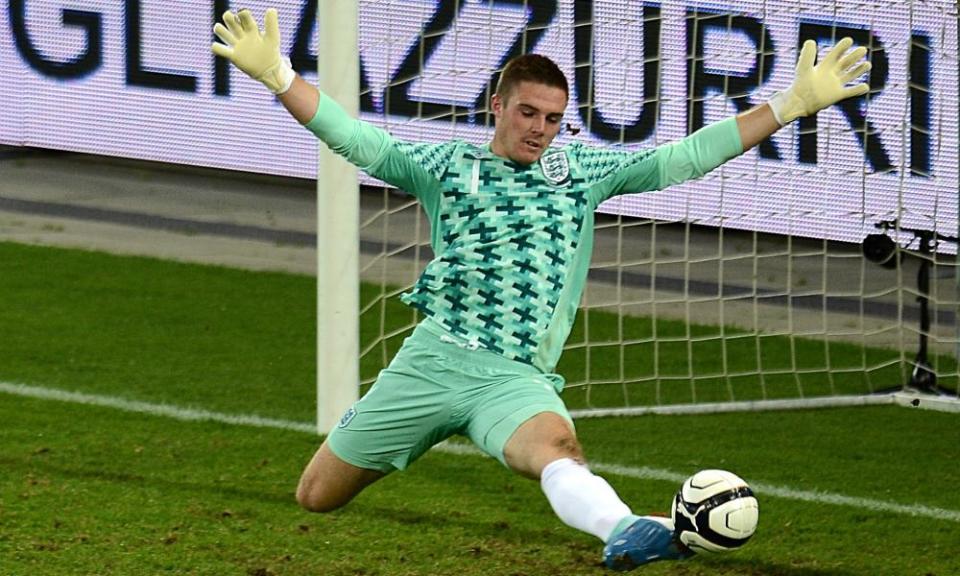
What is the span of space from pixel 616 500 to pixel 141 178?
9.14 meters

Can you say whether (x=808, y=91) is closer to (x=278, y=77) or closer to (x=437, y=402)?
(x=437, y=402)

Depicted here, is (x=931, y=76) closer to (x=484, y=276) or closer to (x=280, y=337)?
(x=280, y=337)

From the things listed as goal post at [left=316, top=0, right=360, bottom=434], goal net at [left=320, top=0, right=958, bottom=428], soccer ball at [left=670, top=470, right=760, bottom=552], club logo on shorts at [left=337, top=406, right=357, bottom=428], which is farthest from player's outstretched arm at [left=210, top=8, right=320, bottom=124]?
goal net at [left=320, top=0, right=958, bottom=428]

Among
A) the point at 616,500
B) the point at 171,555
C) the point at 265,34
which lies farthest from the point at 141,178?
the point at 616,500

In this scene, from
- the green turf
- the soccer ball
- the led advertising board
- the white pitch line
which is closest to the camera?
the soccer ball

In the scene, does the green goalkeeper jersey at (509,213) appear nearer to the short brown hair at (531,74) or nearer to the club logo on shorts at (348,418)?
the short brown hair at (531,74)

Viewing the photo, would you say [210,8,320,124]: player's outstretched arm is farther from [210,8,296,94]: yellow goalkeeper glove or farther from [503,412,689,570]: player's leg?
[503,412,689,570]: player's leg

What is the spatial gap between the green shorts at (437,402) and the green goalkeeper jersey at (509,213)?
0.06 meters

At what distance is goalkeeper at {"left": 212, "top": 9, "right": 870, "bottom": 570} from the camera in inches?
199

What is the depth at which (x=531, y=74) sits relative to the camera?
5.05m

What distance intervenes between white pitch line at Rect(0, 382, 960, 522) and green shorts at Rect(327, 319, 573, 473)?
220cm

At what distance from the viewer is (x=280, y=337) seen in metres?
9.55

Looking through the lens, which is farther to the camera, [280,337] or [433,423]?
[280,337]

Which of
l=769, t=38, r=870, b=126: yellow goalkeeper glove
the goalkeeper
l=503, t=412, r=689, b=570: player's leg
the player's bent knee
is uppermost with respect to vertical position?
l=769, t=38, r=870, b=126: yellow goalkeeper glove
